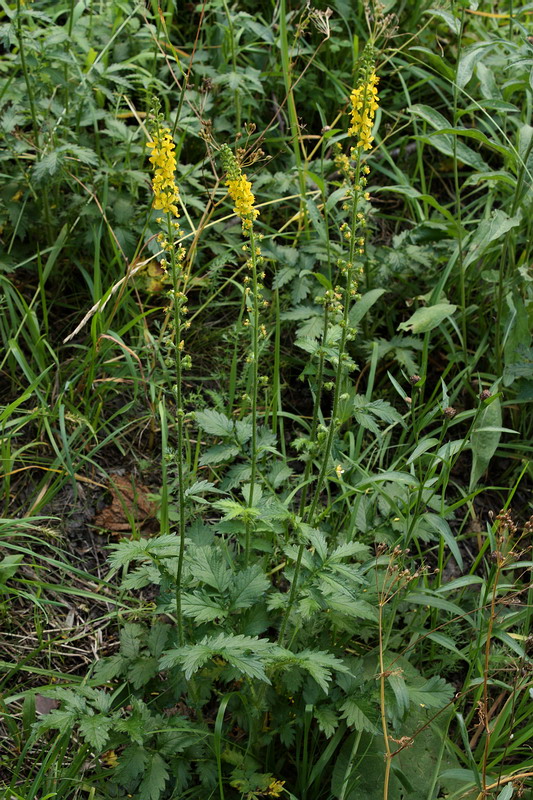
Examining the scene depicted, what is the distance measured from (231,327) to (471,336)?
111 cm

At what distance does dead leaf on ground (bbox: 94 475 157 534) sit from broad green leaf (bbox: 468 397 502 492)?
4.04ft

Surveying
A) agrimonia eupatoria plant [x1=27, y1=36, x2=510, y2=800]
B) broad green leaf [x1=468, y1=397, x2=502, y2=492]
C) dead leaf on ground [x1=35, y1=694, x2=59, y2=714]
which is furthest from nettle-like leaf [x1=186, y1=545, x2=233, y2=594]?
broad green leaf [x1=468, y1=397, x2=502, y2=492]

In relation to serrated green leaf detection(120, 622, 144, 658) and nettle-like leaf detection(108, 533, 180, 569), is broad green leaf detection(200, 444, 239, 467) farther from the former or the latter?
serrated green leaf detection(120, 622, 144, 658)

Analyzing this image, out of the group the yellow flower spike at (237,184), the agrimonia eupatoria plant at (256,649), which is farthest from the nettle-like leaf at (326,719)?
the yellow flower spike at (237,184)

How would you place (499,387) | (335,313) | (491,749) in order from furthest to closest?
(499,387) < (491,749) < (335,313)

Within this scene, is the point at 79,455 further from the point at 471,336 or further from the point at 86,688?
the point at 471,336

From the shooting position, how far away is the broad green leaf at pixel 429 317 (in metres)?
3.04

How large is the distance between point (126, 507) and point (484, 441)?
138 cm

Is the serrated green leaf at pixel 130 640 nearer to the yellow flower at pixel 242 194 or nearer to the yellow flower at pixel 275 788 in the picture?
the yellow flower at pixel 275 788

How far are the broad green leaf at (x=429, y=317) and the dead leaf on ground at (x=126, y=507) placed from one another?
3.95 ft

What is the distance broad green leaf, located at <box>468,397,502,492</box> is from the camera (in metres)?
2.93

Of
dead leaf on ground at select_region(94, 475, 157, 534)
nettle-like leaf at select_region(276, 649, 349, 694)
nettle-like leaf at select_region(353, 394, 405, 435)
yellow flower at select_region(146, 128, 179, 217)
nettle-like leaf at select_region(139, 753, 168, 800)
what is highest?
yellow flower at select_region(146, 128, 179, 217)

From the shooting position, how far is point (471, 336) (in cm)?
355

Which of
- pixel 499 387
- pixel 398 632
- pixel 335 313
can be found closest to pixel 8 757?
pixel 398 632
